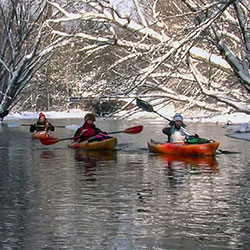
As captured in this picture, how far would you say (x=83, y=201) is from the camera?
10312mm

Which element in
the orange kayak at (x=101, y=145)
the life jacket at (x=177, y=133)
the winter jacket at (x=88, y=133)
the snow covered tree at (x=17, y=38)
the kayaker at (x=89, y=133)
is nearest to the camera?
the life jacket at (x=177, y=133)

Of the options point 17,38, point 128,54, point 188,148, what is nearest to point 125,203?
point 188,148

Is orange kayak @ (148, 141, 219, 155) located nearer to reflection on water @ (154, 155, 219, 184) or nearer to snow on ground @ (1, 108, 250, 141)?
reflection on water @ (154, 155, 219, 184)

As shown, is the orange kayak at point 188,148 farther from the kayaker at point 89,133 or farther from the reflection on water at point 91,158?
the kayaker at point 89,133

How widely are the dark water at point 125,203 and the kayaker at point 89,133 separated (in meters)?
3.10

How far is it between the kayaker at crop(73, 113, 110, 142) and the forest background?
58 centimetres

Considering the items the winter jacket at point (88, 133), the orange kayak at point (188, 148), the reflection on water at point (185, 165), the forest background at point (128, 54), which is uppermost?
the forest background at point (128, 54)

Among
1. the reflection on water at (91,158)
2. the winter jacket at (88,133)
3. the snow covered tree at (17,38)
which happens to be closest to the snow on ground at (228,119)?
the reflection on water at (91,158)

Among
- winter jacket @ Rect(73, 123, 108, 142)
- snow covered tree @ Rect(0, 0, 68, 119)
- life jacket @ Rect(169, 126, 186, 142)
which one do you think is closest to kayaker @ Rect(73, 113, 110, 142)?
winter jacket @ Rect(73, 123, 108, 142)

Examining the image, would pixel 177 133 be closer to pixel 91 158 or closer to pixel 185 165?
pixel 91 158

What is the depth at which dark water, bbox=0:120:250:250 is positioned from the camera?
7609mm

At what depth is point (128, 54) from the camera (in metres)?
25.5

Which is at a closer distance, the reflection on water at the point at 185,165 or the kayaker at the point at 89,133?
the reflection on water at the point at 185,165

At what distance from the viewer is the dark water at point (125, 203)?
7609 millimetres
